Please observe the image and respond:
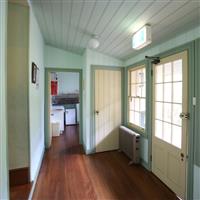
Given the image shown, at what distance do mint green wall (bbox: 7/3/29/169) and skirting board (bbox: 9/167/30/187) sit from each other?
0.05 meters

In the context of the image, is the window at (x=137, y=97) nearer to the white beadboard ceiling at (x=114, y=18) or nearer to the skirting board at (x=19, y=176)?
the white beadboard ceiling at (x=114, y=18)

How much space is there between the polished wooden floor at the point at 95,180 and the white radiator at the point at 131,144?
147 mm

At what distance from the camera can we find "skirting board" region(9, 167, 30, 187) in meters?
1.95

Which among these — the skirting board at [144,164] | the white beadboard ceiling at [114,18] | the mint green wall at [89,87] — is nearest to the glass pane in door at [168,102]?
the white beadboard ceiling at [114,18]

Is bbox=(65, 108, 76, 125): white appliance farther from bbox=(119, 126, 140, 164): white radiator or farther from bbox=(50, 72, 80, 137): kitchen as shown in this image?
bbox=(119, 126, 140, 164): white radiator

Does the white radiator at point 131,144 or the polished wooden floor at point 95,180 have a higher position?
the white radiator at point 131,144

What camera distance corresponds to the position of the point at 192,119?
6.15 ft

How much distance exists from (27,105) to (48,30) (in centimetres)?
168

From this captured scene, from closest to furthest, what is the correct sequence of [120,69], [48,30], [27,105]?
[27,105]
[48,30]
[120,69]

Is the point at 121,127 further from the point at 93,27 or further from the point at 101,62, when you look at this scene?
the point at 93,27

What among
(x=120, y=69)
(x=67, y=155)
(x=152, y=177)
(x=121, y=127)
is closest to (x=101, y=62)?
(x=120, y=69)

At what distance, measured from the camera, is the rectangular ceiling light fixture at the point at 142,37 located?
77.4 inches

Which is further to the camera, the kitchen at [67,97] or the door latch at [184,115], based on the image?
the kitchen at [67,97]
